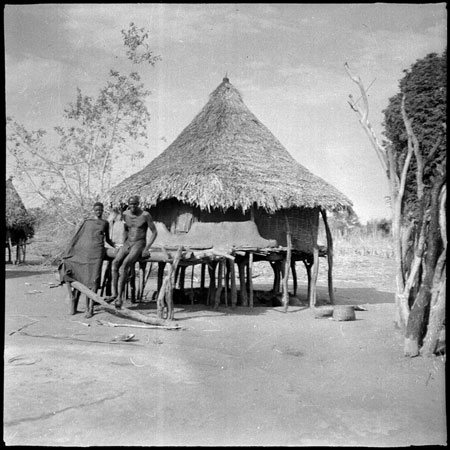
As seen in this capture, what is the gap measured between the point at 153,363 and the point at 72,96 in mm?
16733

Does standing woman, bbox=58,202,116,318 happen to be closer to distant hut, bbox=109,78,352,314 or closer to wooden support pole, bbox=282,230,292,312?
distant hut, bbox=109,78,352,314

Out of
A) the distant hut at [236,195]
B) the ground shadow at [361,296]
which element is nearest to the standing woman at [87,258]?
the distant hut at [236,195]

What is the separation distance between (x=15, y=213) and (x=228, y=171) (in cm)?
1520

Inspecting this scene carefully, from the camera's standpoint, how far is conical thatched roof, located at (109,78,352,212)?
11188mm

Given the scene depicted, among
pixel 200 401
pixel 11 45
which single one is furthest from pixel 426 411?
pixel 11 45

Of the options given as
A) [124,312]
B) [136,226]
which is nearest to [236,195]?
[136,226]

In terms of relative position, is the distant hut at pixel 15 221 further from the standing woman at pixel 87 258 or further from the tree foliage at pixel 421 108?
the tree foliage at pixel 421 108

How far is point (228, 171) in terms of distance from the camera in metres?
11.6

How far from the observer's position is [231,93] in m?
14.0

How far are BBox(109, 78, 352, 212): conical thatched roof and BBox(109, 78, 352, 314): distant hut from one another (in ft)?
0.07

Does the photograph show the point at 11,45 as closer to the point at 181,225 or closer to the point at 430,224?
the point at 430,224

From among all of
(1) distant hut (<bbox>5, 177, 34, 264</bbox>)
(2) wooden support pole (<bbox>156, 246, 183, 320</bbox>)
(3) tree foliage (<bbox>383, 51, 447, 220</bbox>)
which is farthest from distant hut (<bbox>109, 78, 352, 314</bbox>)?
(1) distant hut (<bbox>5, 177, 34, 264</bbox>)

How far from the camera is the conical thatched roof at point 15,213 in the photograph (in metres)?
22.8

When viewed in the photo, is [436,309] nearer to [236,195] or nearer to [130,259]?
[130,259]
